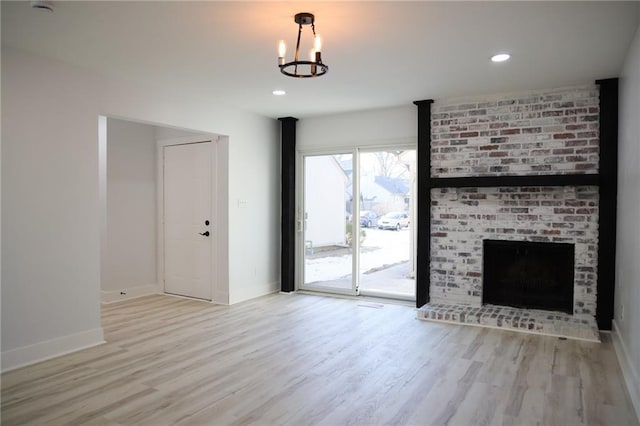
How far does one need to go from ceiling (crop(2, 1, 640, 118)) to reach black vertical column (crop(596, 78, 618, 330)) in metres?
0.29

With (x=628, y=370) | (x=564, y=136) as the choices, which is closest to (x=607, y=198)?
(x=564, y=136)

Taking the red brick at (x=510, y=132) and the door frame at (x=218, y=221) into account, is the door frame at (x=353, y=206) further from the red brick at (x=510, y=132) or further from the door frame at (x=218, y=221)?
the door frame at (x=218, y=221)

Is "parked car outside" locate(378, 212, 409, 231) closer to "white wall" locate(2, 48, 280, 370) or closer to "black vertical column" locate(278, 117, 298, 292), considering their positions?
"black vertical column" locate(278, 117, 298, 292)

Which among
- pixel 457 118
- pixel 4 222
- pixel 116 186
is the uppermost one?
pixel 457 118

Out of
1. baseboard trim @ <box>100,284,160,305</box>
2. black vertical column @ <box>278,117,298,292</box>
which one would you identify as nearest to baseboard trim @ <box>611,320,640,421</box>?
black vertical column @ <box>278,117,298,292</box>

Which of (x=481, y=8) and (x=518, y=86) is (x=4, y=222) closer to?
(x=481, y=8)

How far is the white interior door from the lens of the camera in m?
5.90

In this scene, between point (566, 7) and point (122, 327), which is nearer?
point (566, 7)

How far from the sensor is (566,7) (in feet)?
9.07

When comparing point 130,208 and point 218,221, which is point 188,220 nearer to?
point 218,221

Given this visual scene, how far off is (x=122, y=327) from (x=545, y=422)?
153 inches

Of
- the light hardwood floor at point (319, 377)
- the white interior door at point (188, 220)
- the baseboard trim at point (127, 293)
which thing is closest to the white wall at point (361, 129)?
the white interior door at point (188, 220)

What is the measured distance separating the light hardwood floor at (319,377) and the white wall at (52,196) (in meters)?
0.32

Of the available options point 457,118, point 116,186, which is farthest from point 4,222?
point 457,118
